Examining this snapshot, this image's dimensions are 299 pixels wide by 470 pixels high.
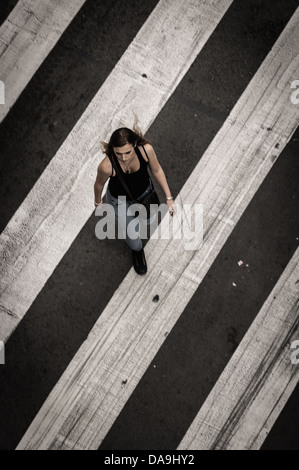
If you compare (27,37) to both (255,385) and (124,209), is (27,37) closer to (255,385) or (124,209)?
(124,209)

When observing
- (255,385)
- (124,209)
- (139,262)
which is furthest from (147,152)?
(255,385)

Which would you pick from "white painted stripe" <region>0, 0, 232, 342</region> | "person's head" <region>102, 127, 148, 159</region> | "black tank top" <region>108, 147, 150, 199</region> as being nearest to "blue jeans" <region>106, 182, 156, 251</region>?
"black tank top" <region>108, 147, 150, 199</region>

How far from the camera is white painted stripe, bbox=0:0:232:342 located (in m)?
4.97

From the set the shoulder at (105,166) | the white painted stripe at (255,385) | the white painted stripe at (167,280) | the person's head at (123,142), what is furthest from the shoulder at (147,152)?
the white painted stripe at (255,385)

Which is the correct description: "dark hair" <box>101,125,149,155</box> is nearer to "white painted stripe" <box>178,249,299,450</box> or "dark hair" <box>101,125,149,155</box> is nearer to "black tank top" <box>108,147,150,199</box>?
"black tank top" <box>108,147,150,199</box>

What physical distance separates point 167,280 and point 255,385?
1531mm

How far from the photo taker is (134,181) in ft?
12.7

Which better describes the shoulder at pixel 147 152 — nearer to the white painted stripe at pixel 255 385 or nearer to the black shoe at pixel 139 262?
the black shoe at pixel 139 262

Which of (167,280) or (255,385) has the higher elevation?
(167,280)

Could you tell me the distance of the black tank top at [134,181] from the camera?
378cm

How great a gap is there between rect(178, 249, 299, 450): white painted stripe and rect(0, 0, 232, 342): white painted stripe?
2.34 metres

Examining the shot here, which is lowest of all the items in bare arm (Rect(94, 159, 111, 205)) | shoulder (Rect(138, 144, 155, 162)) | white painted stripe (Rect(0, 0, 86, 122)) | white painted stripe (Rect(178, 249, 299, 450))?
white painted stripe (Rect(178, 249, 299, 450))

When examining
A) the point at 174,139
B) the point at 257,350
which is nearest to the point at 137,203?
the point at 174,139

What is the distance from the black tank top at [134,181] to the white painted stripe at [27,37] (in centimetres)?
212
